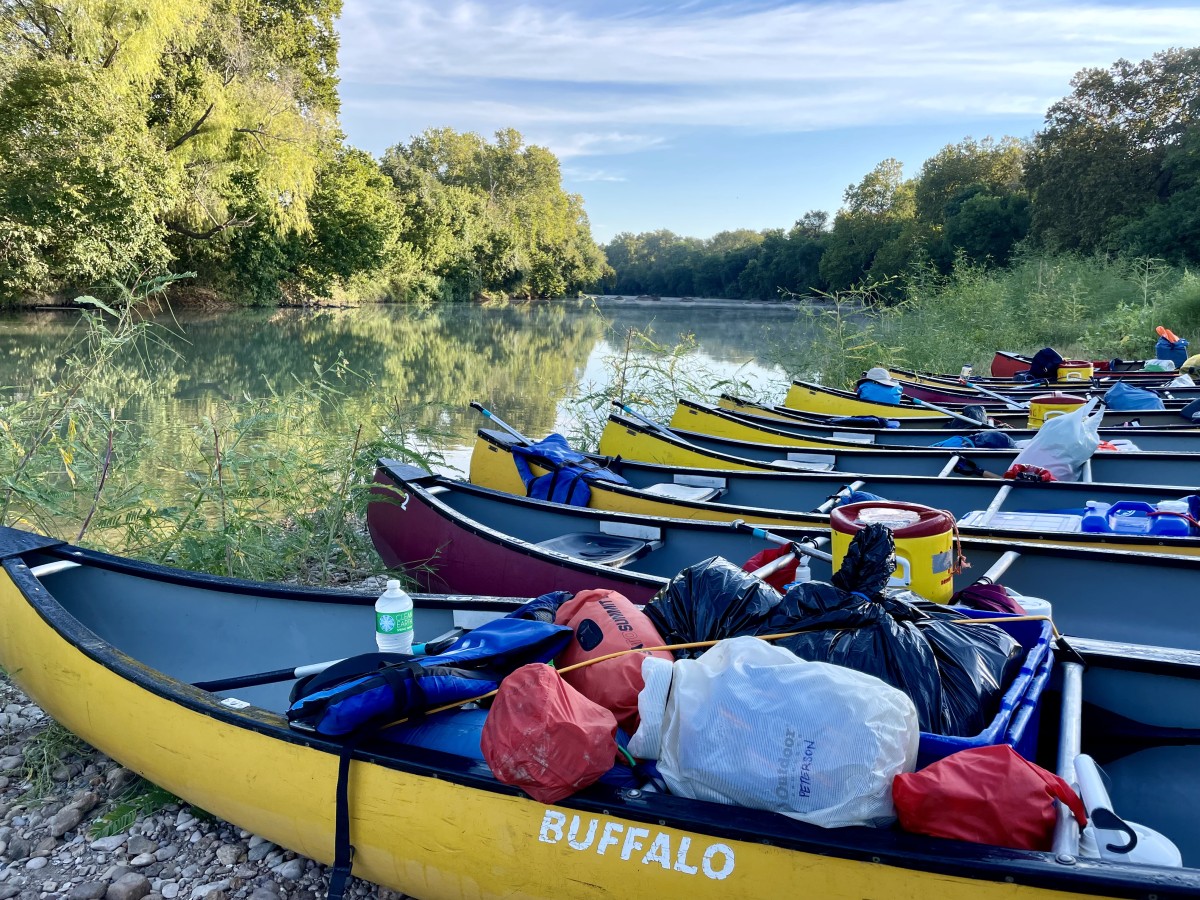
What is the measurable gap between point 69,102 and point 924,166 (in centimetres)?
4551

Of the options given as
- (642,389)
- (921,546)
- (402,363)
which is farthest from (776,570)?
(402,363)

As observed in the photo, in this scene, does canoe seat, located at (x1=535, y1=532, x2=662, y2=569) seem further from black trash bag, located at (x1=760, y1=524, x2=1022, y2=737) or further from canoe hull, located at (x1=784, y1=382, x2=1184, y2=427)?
canoe hull, located at (x1=784, y1=382, x2=1184, y2=427)

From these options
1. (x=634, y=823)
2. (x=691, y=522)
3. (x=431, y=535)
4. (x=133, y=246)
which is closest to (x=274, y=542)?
(x=431, y=535)

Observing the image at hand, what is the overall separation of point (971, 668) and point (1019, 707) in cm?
16

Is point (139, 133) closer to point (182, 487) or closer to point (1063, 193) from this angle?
point (182, 487)

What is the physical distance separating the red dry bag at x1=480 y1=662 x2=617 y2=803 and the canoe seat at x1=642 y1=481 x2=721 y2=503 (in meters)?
3.29

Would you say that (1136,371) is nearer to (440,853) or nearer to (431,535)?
(431,535)

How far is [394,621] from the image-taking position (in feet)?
9.28

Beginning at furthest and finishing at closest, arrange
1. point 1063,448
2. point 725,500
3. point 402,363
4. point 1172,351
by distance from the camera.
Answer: point 402,363 < point 1172,351 < point 725,500 < point 1063,448

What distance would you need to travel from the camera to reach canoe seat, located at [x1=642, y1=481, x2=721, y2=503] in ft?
18.2

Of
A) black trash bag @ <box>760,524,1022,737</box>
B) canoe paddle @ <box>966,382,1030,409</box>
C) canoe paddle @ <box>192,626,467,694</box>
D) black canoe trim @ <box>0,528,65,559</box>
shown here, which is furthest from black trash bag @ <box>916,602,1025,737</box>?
canoe paddle @ <box>966,382,1030,409</box>

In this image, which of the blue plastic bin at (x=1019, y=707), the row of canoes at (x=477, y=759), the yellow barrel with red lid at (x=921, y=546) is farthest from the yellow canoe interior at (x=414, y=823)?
the yellow barrel with red lid at (x=921, y=546)

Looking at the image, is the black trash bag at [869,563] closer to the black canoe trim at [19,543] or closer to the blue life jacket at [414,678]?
the blue life jacket at [414,678]

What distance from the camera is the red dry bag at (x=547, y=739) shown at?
2.07 metres
